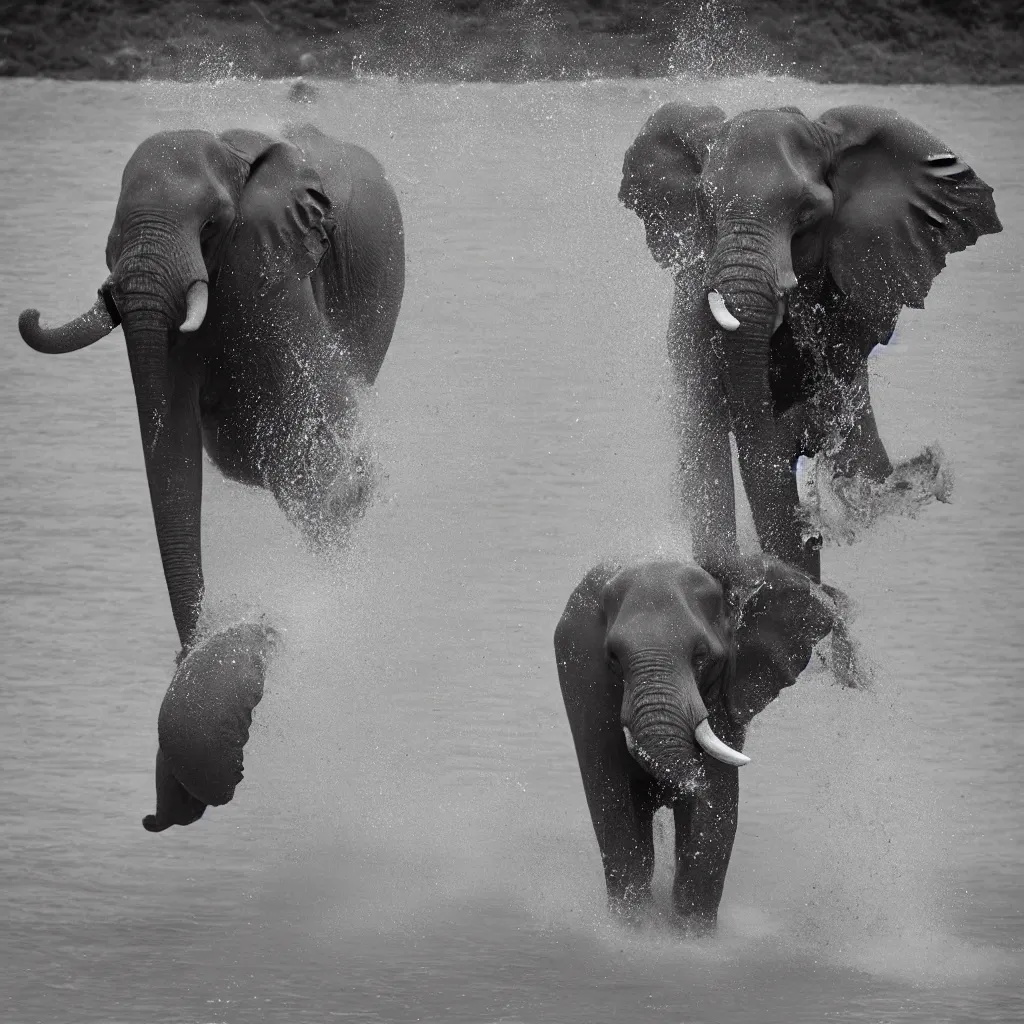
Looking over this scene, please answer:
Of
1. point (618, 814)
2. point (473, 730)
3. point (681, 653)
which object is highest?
point (681, 653)

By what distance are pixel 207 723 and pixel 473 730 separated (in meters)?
1.65

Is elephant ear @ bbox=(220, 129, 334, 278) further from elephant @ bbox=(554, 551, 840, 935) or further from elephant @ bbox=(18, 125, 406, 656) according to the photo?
elephant @ bbox=(554, 551, 840, 935)

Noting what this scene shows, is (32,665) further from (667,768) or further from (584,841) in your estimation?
(667,768)

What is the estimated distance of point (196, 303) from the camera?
6820 mm

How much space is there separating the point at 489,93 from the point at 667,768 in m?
13.0

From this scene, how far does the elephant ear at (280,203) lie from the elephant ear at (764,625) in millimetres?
1377

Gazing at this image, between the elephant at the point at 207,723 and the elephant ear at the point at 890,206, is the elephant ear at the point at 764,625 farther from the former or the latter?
the elephant at the point at 207,723

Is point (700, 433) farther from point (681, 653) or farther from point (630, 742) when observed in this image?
point (630, 742)

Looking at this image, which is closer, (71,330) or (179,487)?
(71,330)

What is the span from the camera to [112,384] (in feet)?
41.0

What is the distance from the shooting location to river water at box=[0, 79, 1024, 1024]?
653cm

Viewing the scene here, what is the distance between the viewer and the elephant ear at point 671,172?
7828 mm

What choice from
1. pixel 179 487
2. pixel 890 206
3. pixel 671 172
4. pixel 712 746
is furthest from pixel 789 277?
pixel 179 487

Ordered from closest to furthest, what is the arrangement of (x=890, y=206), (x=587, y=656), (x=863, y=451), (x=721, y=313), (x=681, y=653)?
(x=681, y=653) → (x=587, y=656) → (x=721, y=313) → (x=890, y=206) → (x=863, y=451)
